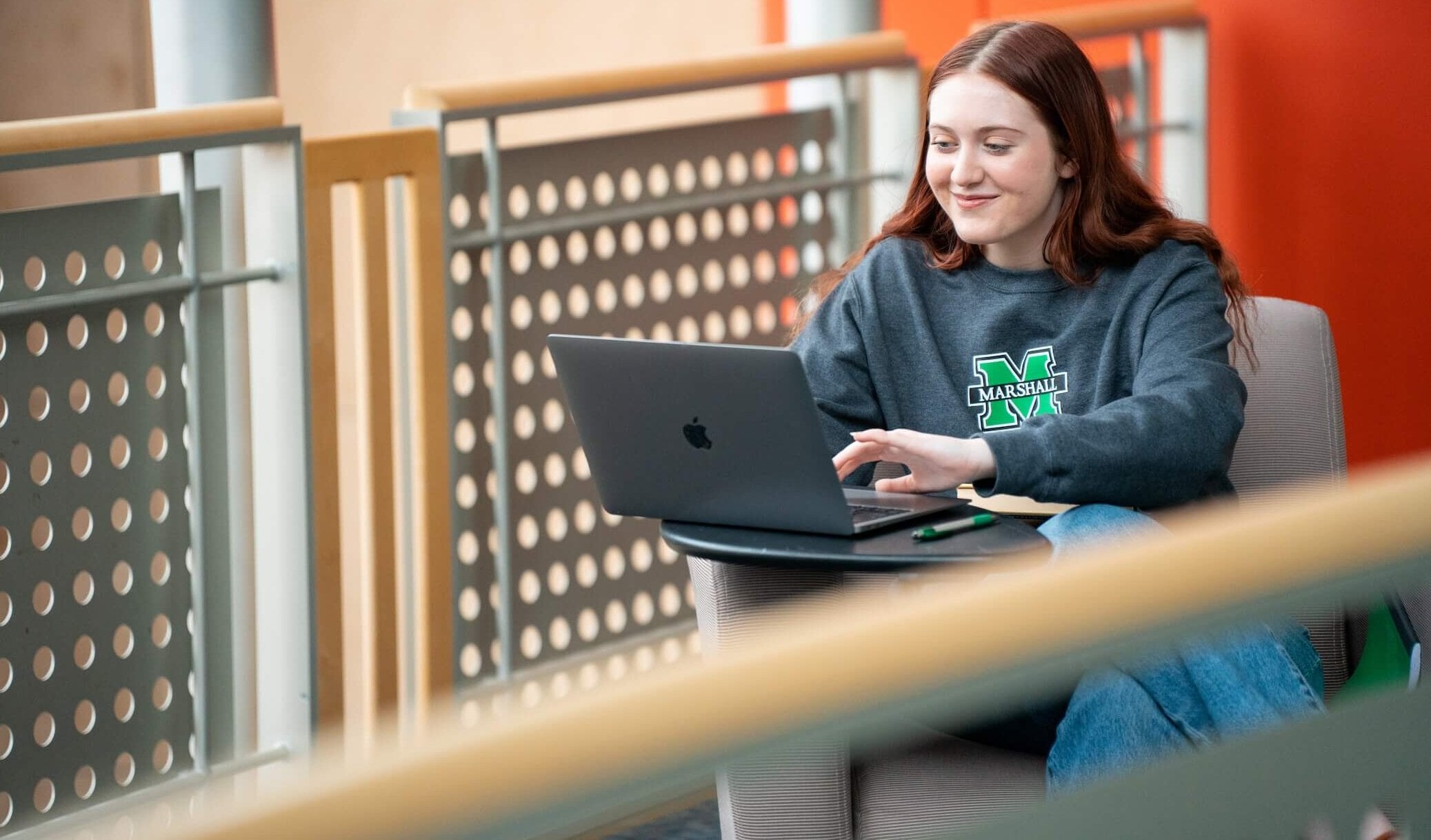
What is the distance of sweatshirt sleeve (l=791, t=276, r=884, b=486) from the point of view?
2049 mm

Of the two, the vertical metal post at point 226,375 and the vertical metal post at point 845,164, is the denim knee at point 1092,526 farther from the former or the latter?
the vertical metal post at point 845,164

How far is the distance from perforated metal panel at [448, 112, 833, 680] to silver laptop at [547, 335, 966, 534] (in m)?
0.79

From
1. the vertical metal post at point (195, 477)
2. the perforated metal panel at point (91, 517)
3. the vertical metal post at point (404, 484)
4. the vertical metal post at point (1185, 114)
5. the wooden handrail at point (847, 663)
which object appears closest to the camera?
the wooden handrail at point (847, 663)

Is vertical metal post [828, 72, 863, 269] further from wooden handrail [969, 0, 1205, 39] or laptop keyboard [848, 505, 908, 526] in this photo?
laptop keyboard [848, 505, 908, 526]

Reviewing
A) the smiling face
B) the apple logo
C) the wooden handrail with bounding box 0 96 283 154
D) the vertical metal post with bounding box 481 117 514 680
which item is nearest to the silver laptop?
the apple logo

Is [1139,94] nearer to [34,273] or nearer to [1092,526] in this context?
[1092,526]

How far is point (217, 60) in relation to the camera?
240cm

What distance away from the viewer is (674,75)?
107 inches

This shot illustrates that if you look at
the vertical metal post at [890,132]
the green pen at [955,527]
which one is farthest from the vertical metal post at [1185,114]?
the green pen at [955,527]

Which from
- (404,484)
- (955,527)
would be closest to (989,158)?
(955,527)

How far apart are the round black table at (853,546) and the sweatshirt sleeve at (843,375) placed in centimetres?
29

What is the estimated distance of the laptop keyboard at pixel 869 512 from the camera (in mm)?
1745

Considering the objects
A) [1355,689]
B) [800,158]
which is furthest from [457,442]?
[1355,689]

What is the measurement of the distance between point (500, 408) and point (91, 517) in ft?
2.05
